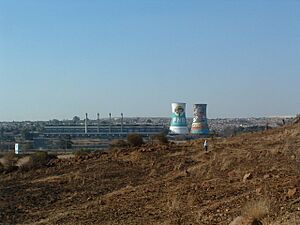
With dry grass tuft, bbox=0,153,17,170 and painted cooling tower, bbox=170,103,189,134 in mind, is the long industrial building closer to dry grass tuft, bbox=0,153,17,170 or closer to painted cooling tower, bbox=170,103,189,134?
painted cooling tower, bbox=170,103,189,134

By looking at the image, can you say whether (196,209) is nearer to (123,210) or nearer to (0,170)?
(123,210)

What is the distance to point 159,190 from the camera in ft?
59.1

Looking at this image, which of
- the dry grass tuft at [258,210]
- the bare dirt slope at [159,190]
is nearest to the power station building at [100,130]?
the bare dirt slope at [159,190]

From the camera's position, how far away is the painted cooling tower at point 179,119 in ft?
274

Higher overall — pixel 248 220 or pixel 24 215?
pixel 248 220

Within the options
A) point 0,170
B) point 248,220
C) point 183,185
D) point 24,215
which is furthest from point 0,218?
point 0,170

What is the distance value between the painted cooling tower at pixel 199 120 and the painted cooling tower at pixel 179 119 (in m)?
1.57

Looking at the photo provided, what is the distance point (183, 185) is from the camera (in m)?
18.3

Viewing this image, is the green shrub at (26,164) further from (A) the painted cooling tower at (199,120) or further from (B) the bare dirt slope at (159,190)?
(A) the painted cooling tower at (199,120)

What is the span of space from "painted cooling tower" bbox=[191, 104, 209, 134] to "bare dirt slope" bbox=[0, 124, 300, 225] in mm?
52019

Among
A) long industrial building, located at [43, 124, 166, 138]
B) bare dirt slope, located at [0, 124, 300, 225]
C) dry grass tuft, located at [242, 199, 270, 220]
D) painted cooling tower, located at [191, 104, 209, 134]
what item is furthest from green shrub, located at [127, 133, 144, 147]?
long industrial building, located at [43, 124, 166, 138]

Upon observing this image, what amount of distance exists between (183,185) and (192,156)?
11118 millimetres

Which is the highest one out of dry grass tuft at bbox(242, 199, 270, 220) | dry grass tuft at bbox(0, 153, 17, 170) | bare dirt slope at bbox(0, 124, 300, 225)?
dry grass tuft at bbox(242, 199, 270, 220)

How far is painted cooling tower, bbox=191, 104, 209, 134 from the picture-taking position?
83.1m
